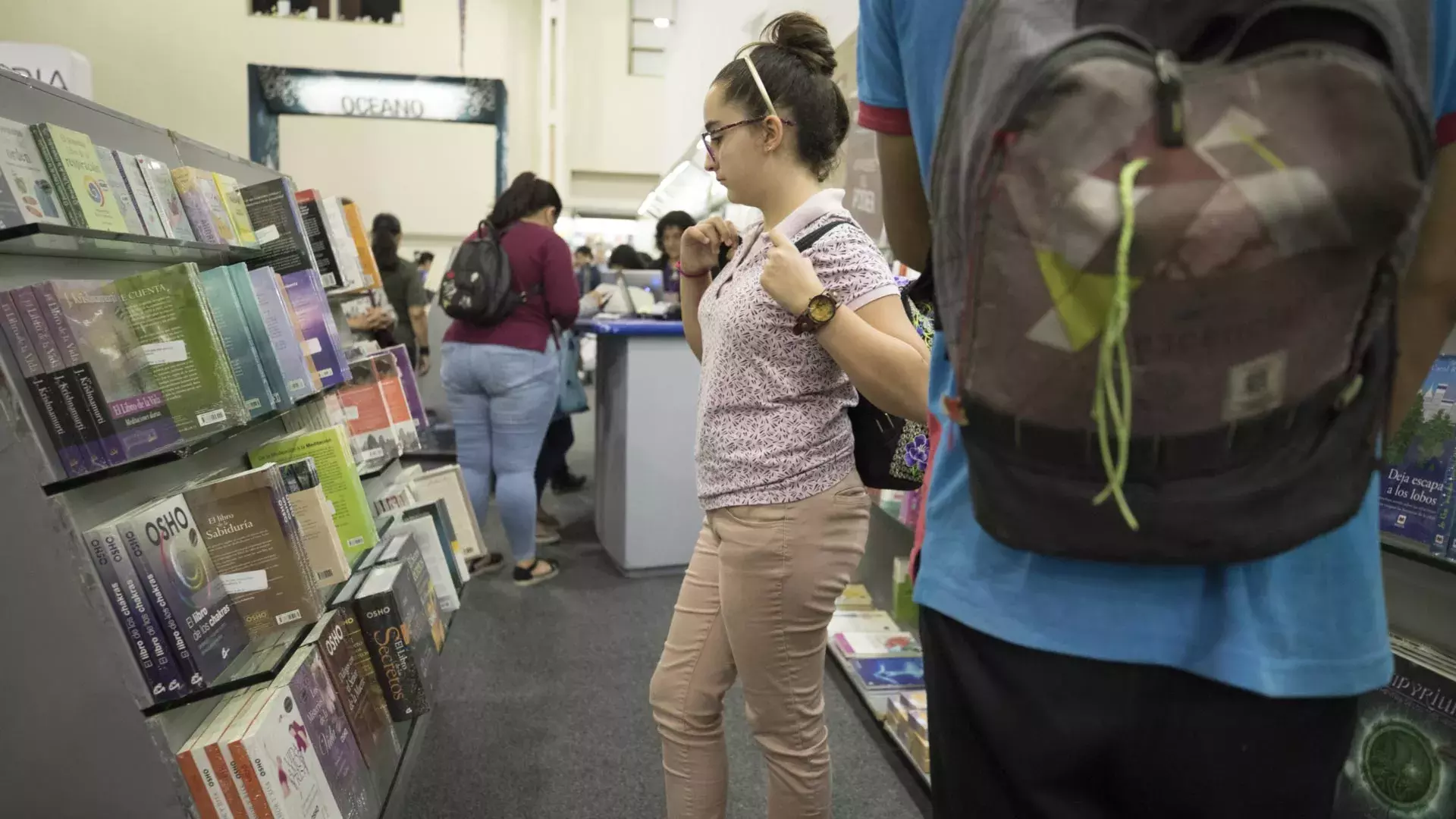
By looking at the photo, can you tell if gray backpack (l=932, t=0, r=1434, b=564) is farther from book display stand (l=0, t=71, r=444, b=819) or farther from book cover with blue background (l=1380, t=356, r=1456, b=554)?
book display stand (l=0, t=71, r=444, b=819)

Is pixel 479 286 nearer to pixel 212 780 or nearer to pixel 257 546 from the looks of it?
pixel 257 546

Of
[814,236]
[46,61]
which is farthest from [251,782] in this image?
[46,61]

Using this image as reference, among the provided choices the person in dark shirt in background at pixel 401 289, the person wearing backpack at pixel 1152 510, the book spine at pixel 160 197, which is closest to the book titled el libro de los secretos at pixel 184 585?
the book spine at pixel 160 197

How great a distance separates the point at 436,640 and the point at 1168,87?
1.95m

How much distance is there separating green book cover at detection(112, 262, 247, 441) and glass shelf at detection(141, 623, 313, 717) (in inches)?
14.6

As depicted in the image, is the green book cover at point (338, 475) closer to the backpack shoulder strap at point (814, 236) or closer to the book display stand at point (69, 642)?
the book display stand at point (69, 642)

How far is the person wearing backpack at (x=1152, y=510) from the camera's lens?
0.39 m

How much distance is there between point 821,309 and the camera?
2.99 feet

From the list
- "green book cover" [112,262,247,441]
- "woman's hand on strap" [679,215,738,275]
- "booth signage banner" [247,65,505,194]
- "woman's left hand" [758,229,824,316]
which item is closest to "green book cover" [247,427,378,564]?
"green book cover" [112,262,247,441]

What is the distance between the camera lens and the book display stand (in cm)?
98

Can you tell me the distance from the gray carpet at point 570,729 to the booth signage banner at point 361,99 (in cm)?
764

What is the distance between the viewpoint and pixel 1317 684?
474mm

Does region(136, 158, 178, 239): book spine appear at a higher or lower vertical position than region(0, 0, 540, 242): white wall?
lower

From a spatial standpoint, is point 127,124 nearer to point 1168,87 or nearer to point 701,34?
point 1168,87
